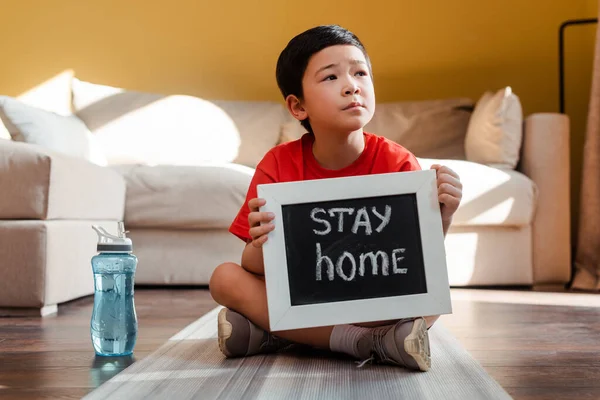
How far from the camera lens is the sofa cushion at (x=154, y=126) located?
3213mm

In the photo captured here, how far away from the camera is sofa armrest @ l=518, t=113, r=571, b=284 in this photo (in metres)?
2.83

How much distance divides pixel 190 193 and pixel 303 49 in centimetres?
149

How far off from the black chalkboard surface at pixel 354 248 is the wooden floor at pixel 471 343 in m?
0.22

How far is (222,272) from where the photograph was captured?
1309mm

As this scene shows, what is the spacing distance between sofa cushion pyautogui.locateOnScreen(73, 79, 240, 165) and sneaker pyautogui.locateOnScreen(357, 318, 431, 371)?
2.07m

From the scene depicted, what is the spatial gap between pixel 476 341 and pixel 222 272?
1.83ft

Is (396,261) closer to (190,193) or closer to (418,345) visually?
(418,345)

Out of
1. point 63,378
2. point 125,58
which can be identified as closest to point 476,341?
point 63,378

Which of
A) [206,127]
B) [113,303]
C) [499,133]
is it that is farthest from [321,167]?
[206,127]

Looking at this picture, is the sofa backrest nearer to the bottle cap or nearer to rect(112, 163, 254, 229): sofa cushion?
rect(112, 163, 254, 229): sofa cushion

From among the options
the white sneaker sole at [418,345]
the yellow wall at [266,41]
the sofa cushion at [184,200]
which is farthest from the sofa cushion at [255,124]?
the white sneaker sole at [418,345]

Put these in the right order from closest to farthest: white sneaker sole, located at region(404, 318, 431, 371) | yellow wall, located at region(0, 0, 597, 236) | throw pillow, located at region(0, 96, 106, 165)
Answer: white sneaker sole, located at region(404, 318, 431, 371) → throw pillow, located at region(0, 96, 106, 165) → yellow wall, located at region(0, 0, 597, 236)

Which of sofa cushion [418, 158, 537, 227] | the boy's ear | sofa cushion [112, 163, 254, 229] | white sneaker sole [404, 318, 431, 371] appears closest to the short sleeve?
the boy's ear

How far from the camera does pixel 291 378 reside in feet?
3.60
